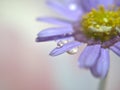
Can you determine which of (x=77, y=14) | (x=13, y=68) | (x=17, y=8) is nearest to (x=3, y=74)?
(x=13, y=68)

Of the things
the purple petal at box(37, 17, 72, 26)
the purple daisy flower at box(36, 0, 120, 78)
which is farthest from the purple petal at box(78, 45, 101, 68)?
the purple petal at box(37, 17, 72, 26)

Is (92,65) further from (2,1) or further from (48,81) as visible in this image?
(2,1)

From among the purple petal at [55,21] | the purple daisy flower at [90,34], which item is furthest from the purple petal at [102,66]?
the purple petal at [55,21]

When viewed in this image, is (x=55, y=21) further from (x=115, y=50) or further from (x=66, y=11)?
(x=115, y=50)

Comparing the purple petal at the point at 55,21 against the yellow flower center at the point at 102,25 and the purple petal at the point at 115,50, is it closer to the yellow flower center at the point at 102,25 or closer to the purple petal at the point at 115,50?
the yellow flower center at the point at 102,25

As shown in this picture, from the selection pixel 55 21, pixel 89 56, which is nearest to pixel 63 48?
pixel 89 56
